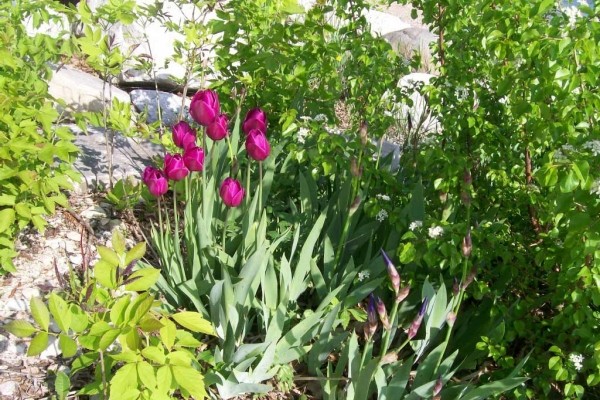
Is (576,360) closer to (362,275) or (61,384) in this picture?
(362,275)

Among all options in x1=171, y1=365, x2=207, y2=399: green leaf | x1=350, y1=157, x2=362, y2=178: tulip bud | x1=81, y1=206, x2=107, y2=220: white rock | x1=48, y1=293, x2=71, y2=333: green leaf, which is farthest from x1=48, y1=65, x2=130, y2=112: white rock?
x1=171, y1=365, x2=207, y2=399: green leaf

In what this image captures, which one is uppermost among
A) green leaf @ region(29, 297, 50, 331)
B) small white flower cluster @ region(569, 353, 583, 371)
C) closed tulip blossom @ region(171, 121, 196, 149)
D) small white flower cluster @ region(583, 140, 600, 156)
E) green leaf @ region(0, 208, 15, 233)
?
small white flower cluster @ region(583, 140, 600, 156)

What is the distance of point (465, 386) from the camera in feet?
6.53

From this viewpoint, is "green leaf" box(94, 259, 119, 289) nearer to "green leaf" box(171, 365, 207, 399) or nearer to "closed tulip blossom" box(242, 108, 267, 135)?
"green leaf" box(171, 365, 207, 399)

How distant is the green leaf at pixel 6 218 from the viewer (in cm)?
202

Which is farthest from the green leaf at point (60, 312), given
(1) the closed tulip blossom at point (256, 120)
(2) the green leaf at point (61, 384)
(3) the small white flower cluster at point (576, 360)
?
(3) the small white flower cluster at point (576, 360)

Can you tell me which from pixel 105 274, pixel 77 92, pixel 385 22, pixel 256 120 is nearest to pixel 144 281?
pixel 105 274

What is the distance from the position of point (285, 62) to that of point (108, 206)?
108 centimetres

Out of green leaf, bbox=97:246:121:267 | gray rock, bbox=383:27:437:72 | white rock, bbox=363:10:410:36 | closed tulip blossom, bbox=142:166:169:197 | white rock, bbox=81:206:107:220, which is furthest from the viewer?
white rock, bbox=363:10:410:36

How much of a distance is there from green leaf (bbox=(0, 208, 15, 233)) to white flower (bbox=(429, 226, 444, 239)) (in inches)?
51.9

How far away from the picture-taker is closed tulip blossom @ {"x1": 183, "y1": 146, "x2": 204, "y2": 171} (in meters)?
2.07

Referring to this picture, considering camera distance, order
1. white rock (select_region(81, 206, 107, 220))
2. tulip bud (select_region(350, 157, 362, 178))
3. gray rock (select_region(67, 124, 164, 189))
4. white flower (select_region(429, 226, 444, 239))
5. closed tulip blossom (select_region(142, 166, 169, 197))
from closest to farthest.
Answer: white flower (select_region(429, 226, 444, 239)) → closed tulip blossom (select_region(142, 166, 169, 197)) → tulip bud (select_region(350, 157, 362, 178)) → white rock (select_region(81, 206, 107, 220)) → gray rock (select_region(67, 124, 164, 189))

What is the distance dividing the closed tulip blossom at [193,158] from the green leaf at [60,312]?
74cm

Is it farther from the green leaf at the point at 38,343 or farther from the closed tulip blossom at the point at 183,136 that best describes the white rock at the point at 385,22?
the green leaf at the point at 38,343
